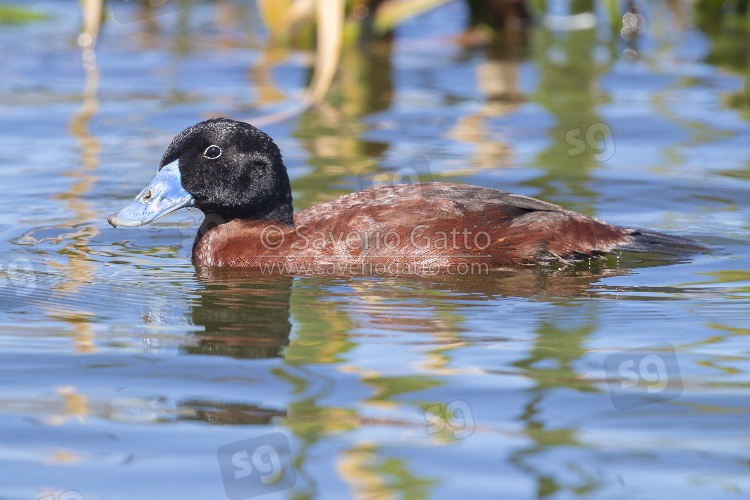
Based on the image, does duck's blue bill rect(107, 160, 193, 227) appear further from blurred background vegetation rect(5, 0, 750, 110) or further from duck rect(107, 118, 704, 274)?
blurred background vegetation rect(5, 0, 750, 110)

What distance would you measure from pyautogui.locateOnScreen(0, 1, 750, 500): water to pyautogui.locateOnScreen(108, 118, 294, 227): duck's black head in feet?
1.30

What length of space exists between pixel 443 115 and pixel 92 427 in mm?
7059

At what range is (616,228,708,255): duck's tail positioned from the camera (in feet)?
21.9

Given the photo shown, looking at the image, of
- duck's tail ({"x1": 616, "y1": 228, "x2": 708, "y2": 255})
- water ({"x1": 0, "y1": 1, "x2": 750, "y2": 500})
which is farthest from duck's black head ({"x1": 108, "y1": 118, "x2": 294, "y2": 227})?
duck's tail ({"x1": 616, "y1": 228, "x2": 708, "y2": 255})

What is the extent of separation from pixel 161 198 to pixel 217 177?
0.35 metres

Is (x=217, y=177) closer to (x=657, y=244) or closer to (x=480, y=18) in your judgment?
(x=657, y=244)

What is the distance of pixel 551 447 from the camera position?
397 cm

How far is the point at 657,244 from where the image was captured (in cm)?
677

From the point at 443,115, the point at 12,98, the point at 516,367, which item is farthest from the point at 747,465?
the point at 12,98

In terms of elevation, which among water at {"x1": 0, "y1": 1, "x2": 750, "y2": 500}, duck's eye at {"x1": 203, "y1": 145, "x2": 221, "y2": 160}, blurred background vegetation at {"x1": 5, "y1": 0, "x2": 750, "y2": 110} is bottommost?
water at {"x1": 0, "y1": 1, "x2": 750, "y2": 500}

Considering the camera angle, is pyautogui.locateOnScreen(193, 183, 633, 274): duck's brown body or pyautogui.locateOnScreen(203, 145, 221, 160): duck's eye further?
pyautogui.locateOnScreen(203, 145, 221, 160): duck's eye

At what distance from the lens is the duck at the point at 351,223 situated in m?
6.41

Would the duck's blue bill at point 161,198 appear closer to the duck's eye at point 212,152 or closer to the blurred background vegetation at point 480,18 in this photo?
the duck's eye at point 212,152

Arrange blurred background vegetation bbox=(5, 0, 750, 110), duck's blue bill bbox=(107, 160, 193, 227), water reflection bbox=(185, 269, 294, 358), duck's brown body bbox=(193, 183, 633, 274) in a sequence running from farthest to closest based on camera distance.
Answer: blurred background vegetation bbox=(5, 0, 750, 110) → duck's blue bill bbox=(107, 160, 193, 227) → duck's brown body bbox=(193, 183, 633, 274) → water reflection bbox=(185, 269, 294, 358)
